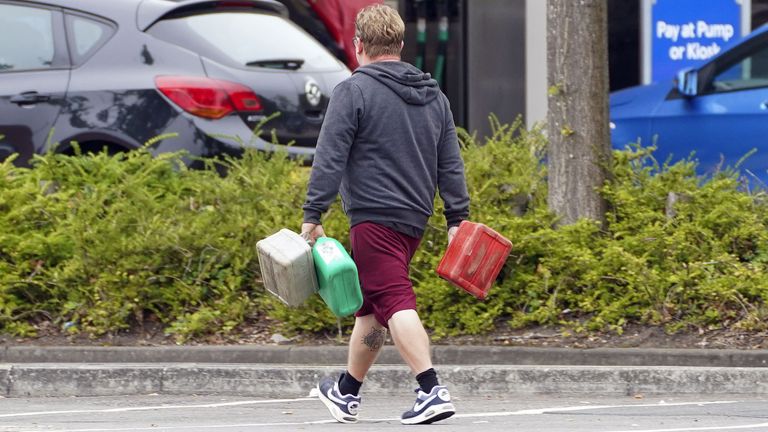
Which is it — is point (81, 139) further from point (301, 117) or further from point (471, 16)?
point (471, 16)

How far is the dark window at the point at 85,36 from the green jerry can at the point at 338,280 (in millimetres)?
3977

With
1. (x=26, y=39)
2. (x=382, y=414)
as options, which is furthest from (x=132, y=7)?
(x=382, y=414)

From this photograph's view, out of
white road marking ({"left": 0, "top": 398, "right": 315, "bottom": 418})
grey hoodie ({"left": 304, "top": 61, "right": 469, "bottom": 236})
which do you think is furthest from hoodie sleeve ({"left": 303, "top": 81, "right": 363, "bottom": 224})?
white road marking ({"left": 0, "top": 398, "right": 315, "bottom": 418})

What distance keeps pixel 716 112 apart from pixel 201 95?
3913mm

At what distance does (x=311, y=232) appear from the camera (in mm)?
5621

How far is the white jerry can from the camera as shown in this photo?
18.2 ft

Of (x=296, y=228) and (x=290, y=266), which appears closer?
(x=290, y=266)

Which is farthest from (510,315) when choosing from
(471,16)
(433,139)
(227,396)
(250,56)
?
(471,16)

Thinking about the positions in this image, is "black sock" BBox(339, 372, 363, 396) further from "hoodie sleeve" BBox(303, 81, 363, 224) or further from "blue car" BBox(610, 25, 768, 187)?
"blue car" BBox(610, 25, 768, 187)

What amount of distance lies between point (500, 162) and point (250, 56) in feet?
6.25

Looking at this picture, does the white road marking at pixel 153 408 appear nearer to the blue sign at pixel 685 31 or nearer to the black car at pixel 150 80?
the black car at pixel 150 80

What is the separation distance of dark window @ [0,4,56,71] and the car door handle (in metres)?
0.24

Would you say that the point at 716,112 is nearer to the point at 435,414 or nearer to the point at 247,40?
the point at 247,40

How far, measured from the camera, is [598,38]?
26.0 ft
